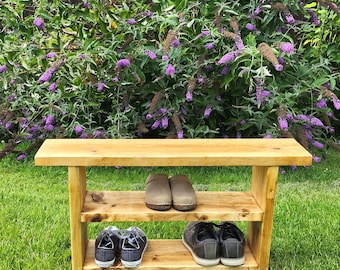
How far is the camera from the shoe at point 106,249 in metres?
2.25

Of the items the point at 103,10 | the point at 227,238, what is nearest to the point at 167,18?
the point at 103,10

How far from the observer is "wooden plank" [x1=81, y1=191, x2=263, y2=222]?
7.35 ft

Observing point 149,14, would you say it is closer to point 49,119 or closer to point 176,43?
point 176,43

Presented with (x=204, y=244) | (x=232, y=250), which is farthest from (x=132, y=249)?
(x=232, y=250)

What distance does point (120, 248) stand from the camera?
233cm

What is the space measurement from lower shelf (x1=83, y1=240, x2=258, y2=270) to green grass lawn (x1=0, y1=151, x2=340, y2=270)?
9.0 inches

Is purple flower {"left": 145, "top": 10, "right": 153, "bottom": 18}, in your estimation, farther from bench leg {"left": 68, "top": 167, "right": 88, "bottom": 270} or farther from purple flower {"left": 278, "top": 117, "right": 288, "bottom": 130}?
bench leg {"left": 68, "top": 167, "right": 88, "bottom": 270}

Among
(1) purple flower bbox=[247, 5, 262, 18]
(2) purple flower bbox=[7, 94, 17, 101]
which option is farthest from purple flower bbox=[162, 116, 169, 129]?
(2) purple flower bbox=[7, 94, 17, 101]

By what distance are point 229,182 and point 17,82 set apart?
1.85 m

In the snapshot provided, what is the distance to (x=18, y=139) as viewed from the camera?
417cm

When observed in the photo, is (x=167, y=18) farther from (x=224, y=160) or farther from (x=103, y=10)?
(x=224, y=160)

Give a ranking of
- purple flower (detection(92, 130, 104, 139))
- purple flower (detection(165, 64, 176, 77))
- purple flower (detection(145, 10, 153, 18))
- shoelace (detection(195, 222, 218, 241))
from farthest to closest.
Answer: purple flower (detection(92, 130, 104, 139)) → purple flower (detection(145, 10, 153, 18)) → purple flower (detection(165, 64, 176, 77)) → shoelace (detection(195, 222, 218, 241))

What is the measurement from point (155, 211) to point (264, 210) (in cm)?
49

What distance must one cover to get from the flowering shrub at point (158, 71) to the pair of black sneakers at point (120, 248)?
141 centimetres
